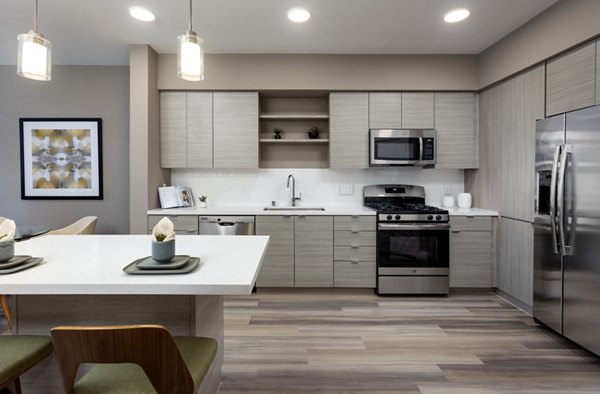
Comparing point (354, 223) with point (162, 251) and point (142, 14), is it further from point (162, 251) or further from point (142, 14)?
point (142, 14)

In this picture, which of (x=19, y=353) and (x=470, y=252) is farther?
(x=470, y=252)

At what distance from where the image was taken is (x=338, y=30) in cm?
324

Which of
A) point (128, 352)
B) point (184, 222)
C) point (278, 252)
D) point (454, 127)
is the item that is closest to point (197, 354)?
point (128, 352)

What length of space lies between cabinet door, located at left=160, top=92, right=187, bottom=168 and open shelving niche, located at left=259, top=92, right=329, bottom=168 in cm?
88

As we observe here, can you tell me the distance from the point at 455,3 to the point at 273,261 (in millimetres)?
2776

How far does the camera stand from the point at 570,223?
2.42 m

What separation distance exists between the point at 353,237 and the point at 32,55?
2903 mm

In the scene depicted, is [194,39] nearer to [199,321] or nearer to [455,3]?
[199,321]

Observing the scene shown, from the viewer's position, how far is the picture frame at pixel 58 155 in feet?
13.6

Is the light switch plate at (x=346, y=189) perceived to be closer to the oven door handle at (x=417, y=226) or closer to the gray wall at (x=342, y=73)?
A: the oven door handle at (x=417, y=226)

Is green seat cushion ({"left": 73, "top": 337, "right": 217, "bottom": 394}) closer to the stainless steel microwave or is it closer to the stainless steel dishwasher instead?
the stainless steel dishwasher

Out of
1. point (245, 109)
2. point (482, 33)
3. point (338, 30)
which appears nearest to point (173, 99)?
point (245, 109)

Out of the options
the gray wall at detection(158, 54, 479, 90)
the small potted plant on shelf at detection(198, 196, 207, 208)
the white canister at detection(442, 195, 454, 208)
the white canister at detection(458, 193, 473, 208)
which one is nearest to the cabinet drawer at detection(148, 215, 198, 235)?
the small potted plant on shelf at detection(198, 196, 207, 208)

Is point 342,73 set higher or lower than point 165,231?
higher
